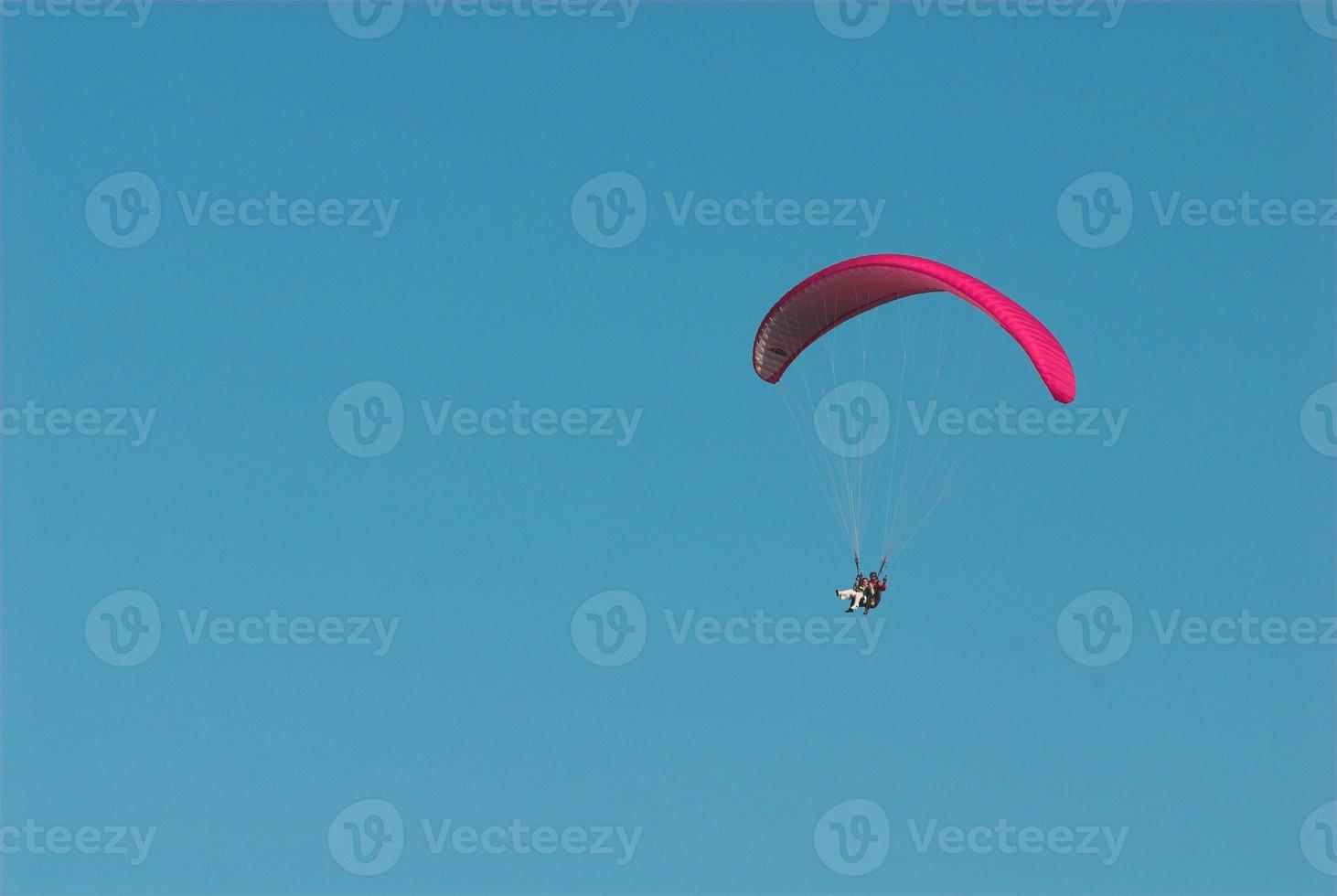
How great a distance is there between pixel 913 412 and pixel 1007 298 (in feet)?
23.8

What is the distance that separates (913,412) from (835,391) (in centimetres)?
143

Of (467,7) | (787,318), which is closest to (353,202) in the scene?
(467,7)

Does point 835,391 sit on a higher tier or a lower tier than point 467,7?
lower

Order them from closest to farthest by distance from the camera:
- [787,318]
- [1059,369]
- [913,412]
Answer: [1059,369], [787,318], [913,412]

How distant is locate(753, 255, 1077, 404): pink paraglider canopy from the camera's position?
144 feet

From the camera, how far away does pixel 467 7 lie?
49.4 m

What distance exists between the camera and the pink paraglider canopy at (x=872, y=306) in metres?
43.8

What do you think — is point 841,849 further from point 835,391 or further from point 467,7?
point 467,7

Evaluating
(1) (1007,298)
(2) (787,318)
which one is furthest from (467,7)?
(1) (1007,298)

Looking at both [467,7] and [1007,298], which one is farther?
[467,7]

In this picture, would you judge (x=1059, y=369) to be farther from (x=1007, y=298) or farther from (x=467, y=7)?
(x=467, y=7)

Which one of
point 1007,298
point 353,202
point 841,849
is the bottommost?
point 841,849

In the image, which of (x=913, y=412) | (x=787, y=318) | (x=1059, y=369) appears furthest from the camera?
(x=913, y=412)

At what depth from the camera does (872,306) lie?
48.3m
